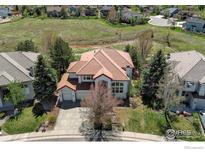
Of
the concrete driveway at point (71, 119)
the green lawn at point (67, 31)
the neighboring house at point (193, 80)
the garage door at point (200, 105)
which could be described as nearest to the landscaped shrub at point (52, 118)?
the concrete driveway at point (71, 119)

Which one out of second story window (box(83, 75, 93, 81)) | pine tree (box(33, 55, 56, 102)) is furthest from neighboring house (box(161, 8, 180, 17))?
pine tree (box(33, 55, 56, 102))

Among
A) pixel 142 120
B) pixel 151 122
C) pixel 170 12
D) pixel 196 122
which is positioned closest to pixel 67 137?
pixel 142 120

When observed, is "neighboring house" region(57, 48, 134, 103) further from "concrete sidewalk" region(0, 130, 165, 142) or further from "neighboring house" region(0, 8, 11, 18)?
"neighboring house" region(0, 8, 11, 18)

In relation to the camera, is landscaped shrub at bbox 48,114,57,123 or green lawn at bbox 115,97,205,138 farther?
landscaped shrub at bbox 48,114,57,123
